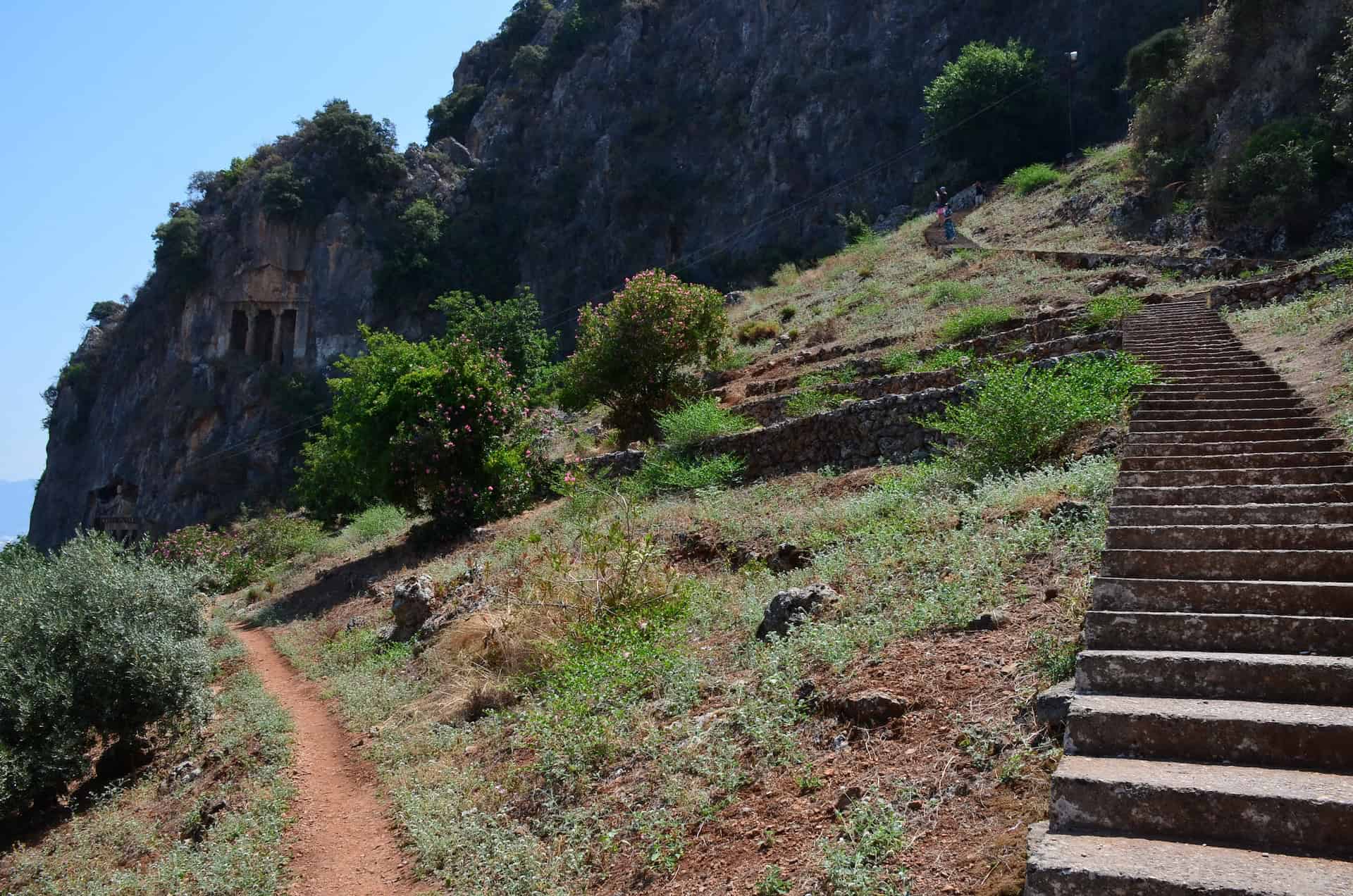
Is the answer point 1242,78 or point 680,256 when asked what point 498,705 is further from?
point 680,256

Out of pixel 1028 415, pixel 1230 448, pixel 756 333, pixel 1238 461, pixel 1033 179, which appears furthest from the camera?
pixel 1033 179

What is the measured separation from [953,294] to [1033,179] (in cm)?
Answer: 1295

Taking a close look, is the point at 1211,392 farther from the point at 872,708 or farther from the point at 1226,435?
the point at 872,708

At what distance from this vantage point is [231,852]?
6062mm

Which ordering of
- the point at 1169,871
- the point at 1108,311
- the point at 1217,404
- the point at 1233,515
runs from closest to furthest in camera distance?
the point at 1169,871 → the point at 1233,515 → the point at 1217,404 → the point at 1108,311

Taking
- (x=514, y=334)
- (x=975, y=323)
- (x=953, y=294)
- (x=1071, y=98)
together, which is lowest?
(x=975, y=323)

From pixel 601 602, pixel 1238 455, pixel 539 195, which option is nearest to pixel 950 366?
pixel 1238 455

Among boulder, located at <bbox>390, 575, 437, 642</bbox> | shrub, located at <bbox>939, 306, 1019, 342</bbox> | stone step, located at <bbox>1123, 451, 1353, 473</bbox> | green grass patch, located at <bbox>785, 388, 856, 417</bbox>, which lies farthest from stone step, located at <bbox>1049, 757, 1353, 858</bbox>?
shrub, located at <bbox>939, 306, 1019, 342</bbox>

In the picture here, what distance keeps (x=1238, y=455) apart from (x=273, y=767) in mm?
7721

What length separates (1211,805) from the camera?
10.8 ft

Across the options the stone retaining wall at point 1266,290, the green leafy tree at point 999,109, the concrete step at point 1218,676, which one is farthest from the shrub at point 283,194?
the concrete step at point 1218,676

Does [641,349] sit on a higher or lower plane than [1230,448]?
higher

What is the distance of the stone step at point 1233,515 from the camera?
5.44 meters

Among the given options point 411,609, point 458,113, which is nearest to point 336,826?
point 411,609
